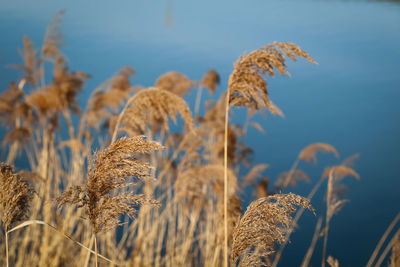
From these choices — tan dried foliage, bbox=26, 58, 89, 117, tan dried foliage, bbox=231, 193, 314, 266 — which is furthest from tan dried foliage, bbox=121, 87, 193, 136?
tan dried foliage, bbox=26, 58, 89, 117

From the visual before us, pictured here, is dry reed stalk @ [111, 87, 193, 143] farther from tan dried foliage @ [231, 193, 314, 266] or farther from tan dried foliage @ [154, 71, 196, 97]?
tan dried foliage @ [154, 71, 196, 97]

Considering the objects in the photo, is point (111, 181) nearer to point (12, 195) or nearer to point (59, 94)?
point (12, 195)

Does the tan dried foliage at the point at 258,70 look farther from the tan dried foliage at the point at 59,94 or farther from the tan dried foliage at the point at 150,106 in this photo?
the tan dried foliage at the point at 59,94

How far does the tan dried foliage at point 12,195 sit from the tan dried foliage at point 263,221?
3.41 feet

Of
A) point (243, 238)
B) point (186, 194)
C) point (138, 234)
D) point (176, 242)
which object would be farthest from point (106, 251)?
point (243, 238)

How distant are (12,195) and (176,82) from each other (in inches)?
143

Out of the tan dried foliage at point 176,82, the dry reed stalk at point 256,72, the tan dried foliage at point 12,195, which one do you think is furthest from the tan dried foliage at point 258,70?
the tan dried foliage at point 176,82

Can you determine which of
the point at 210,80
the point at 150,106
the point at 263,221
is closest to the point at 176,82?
the point at 210,80

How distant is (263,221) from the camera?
68.3 inches

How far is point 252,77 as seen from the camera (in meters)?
2.10

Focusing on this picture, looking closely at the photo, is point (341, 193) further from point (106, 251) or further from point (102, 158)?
point (102, 158)

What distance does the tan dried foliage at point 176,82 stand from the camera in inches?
201

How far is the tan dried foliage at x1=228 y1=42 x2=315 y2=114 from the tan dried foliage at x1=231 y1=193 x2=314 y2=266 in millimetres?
645

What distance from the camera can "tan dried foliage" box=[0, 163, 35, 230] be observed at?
70.9 inches
